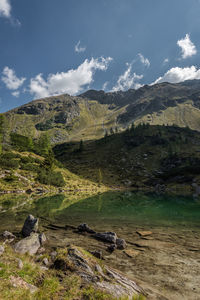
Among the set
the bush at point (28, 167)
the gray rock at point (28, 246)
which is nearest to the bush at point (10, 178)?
the bush at point (28, 167)

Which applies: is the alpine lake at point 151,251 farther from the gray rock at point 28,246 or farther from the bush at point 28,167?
the bush at point 28,167

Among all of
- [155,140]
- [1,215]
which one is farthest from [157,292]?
[155,140]

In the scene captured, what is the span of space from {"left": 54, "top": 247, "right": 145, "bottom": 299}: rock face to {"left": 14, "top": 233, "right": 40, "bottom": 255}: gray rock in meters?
3.23

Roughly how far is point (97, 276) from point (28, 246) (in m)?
6.28

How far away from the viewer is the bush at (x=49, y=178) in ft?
191

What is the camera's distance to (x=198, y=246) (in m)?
13.2

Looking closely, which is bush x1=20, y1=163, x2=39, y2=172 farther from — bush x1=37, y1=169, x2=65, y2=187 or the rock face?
the rock face

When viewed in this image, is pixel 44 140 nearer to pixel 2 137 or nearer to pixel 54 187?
pixel 2 137

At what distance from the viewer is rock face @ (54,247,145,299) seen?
6.80 metres

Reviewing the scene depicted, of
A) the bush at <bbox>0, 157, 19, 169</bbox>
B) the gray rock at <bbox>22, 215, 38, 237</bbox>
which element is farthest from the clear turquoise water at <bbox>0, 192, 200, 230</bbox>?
the bush at <bbox>0, 157, 19, 169</bbox>

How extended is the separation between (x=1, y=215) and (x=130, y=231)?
1789 centimetres

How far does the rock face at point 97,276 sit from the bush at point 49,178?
52358 mm

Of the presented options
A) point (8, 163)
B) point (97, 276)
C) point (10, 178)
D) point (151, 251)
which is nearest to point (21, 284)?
Answer: point (97, 276)

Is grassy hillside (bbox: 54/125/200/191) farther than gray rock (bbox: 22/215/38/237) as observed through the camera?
Yes
